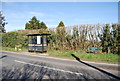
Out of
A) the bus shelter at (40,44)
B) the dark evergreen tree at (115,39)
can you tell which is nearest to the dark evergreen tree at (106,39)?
the dark evergreen tree at (115,39)

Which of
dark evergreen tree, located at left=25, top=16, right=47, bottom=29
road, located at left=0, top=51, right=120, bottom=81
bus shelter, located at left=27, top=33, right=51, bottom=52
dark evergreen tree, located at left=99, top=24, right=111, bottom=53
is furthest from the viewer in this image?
dark evergreen tree, located at left=25, top=16, right=47, bottom=29

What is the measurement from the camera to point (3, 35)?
1131 inches

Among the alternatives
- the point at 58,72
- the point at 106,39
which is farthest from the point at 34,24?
the point at 58,72

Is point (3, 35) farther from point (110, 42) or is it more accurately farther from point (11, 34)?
point (110, 42)

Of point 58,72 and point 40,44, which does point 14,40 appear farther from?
point 58,72

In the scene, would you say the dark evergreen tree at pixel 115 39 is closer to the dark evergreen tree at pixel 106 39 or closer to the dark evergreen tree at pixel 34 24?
the dark evergreen tree at pixel 106 39

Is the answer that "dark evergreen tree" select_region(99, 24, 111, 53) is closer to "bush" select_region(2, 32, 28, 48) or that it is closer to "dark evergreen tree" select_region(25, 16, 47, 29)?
"bush" select_region(2, 32, 28, 48)

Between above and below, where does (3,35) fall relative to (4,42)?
above

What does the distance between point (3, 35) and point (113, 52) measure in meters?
25.7

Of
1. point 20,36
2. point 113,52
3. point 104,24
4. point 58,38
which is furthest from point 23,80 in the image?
point 20,36

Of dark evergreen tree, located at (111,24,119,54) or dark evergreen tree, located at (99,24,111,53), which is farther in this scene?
dark evergreen tree, located at (99,24,111,53)

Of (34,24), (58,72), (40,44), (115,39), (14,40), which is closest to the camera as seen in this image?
(58,72)

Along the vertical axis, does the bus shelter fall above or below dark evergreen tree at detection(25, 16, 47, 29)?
below

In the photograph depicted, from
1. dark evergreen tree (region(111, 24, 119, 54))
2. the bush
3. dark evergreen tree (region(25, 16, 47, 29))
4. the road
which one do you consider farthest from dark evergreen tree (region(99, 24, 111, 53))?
dark evergreen tree (region(25, 16, 47, 29))
